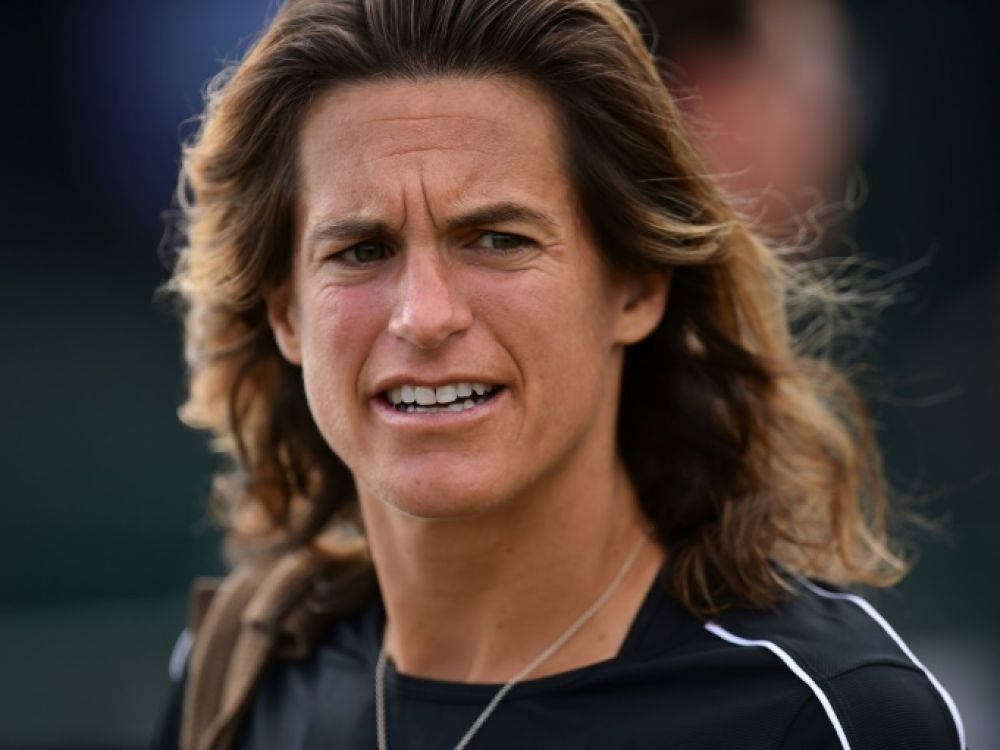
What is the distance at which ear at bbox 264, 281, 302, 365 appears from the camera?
3045 mm

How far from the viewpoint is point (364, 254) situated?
2.72 m

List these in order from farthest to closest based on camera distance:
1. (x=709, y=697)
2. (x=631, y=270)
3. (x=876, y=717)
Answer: (x=631, y=270) → (x=709, y=697) → (x=876, y=717)

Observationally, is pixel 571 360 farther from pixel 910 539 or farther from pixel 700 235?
pixel 910 539

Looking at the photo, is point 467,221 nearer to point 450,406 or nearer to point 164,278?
point 450,406

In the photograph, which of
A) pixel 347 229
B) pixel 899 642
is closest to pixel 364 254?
pixel 347 229

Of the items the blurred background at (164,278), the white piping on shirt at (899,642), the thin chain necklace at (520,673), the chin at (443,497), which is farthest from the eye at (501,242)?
the blurred background at (164,278)

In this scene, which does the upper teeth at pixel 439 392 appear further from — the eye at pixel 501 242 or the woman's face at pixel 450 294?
the eye at pixel 501 242

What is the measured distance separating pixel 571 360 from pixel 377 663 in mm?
839

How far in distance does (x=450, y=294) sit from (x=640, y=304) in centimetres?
52

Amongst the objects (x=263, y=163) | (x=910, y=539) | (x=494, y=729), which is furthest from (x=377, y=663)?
(x=910, y=539)

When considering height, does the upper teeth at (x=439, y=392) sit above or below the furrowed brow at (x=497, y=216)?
below

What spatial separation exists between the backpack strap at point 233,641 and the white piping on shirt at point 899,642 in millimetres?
1163

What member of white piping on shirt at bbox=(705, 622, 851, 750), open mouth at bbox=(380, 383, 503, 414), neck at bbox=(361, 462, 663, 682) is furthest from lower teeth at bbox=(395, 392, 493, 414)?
white piping on shirt at bbox=(705, 622, 851, 750)

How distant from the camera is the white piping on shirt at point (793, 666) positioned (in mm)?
2373
